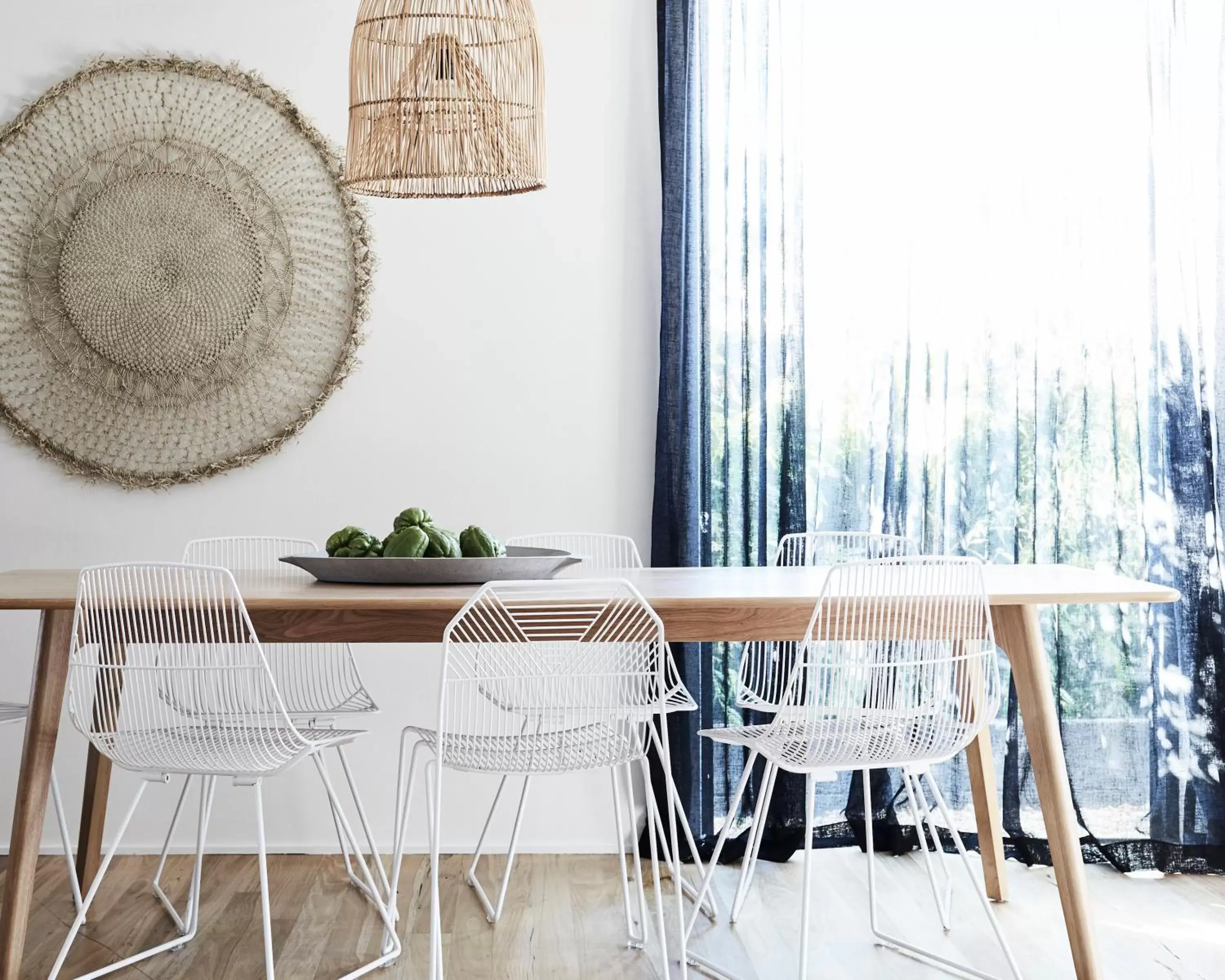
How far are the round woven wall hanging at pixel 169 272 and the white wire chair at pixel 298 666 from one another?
0.30 metres

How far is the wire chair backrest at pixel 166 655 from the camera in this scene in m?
2.11

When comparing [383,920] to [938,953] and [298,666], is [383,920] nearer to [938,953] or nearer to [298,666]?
[298,666]

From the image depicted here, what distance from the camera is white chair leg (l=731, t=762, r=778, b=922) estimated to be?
2408 mm

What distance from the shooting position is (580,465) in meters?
3.29

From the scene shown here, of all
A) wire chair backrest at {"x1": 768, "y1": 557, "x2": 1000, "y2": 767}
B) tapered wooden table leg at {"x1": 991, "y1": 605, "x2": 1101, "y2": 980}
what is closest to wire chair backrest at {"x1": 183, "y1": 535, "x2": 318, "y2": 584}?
wire chair backrest at {"x1": 768, "y1": 557, "x2": 1000, "y2": 767}

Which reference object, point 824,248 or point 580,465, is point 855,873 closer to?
point 580,465

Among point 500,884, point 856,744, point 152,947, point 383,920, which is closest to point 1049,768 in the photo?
point 856,744

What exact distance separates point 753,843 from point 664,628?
23.1 inches

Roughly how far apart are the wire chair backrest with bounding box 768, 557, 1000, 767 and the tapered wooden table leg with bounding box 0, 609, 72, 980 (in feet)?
4.66

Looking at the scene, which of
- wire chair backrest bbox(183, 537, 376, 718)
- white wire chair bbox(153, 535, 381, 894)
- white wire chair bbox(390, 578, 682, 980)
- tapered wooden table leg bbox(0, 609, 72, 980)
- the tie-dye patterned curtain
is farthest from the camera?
the tie-dye patterned curtain

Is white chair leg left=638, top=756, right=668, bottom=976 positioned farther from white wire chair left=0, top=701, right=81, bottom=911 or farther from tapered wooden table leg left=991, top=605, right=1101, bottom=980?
white wire chair left=0, top=701, right=81, bottom=911

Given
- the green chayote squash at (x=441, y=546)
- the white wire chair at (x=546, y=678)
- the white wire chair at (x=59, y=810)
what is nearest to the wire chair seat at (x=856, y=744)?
the white wire chair at (x=546, y=678)

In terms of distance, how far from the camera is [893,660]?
2.31 m

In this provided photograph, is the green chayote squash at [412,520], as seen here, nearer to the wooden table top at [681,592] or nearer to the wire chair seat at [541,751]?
the wooden table top at [681,592]
